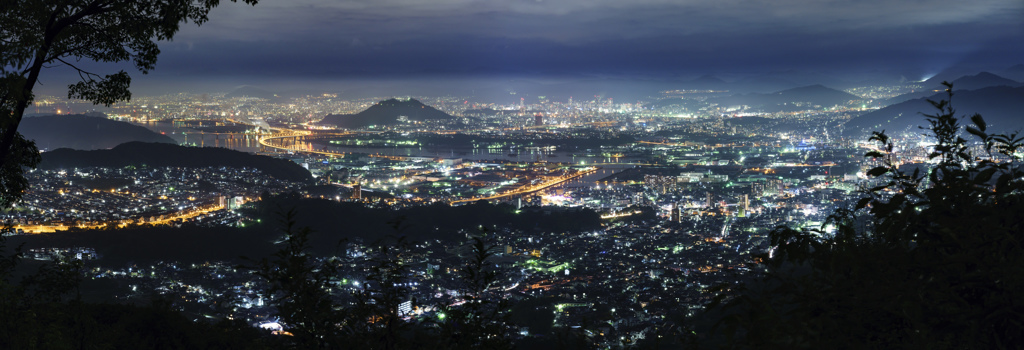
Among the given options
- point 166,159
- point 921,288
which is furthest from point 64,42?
point 166,159

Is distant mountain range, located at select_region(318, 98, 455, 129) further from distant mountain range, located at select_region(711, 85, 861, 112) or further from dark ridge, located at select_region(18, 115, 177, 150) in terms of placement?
distant mountain range, located at select_region(711, 85, 861, 112)

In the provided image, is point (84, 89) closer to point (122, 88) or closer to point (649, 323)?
point (122, 88)

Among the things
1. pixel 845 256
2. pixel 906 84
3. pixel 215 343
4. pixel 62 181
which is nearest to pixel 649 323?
pixel 215 343

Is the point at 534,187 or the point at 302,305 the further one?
the point at 534,187

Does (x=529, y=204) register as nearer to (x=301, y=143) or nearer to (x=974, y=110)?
(x=974, y=110)

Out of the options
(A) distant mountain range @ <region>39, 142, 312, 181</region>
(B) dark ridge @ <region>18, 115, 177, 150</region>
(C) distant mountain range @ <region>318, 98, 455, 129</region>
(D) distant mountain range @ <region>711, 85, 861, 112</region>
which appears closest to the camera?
→ (A) distant mountain range @ <region>39, 142, 312, 181</region>

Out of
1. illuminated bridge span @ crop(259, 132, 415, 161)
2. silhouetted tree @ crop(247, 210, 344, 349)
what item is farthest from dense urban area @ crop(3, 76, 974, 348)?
illuminated bridge span @ crop(259, 132, 415, 161)
